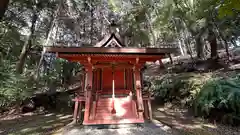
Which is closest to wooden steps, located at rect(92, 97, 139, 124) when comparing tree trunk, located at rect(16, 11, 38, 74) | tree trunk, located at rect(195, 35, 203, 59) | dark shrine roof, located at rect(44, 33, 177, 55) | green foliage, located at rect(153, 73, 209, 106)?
Answer: dark shrine roof, located at rect(44, 33, 177, 55)

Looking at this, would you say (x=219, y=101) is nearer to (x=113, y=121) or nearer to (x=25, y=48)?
(x=113, y=121)

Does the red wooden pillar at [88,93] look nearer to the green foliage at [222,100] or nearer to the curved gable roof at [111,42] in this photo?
the curved gable roof at [111,42]

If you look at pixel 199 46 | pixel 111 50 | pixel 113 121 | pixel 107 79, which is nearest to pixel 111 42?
pixel 111 50

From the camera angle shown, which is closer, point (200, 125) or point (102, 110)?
point (200, 125)

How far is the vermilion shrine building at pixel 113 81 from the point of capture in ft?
16.2

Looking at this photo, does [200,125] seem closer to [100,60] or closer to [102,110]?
[102,110]

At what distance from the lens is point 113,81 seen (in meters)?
5.66

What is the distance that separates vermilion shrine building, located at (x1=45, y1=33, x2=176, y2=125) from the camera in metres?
4.93

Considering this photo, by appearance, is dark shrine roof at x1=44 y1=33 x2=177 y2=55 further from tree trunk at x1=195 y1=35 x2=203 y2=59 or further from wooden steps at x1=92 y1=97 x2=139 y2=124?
tree trunk at x1=195 y1=35 x2=203 y2=59

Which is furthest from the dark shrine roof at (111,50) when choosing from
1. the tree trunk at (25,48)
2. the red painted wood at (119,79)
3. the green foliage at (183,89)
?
the tree trunk at (25,48)

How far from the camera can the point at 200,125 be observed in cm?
530

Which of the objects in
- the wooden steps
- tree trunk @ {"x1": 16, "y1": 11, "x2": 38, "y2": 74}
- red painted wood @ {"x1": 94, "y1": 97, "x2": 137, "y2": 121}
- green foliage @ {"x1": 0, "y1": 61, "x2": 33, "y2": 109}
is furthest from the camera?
tree trunk @ {"x1": 16, "y1": 11, "x2": 38, "y2": 74}

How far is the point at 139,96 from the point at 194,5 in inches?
226

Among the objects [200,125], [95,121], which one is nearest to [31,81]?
[95,121]
